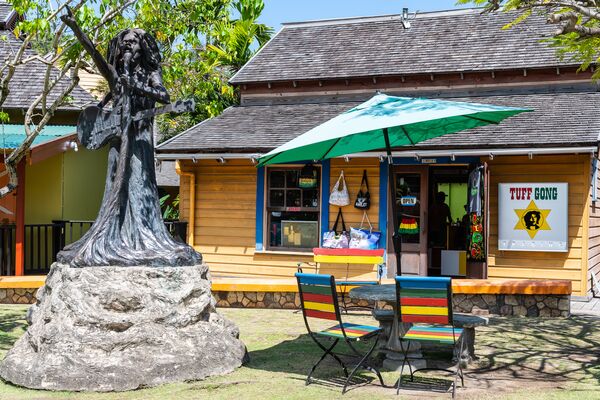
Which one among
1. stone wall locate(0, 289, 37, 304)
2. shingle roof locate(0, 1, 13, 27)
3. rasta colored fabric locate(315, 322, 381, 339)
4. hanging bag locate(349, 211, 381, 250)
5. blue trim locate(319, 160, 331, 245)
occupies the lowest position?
stone wall locate(0, 289, 37, 304)

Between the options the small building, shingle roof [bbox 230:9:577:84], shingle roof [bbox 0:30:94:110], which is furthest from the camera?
shingle roof [bbox 0:30:94:110]

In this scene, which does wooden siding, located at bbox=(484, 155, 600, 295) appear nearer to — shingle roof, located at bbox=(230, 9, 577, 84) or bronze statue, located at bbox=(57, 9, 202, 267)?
shingle roof, located at bbox=(230, 9, 577, 84)

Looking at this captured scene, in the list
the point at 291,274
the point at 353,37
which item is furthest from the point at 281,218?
the point at 353,37

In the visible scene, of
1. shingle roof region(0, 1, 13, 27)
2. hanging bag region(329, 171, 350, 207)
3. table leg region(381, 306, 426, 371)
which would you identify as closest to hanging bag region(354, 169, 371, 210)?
hanging bag region(329, 171, 350, 207)

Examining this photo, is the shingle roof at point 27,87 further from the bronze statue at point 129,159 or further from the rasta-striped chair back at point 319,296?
the rasta-striped chair back at point 319,296

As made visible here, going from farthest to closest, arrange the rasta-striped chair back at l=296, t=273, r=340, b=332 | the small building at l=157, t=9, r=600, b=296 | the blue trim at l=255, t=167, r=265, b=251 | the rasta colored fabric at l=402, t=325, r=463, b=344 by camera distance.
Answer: the blue trim at l=255, t=167, r=265, b=251 → the small building at l=157, t=9, r=600, b=296 → the rasta-striped chair back at l=296, t=273, r=340, b=332 → the rasta colored fabric at l=402, t=325, r=463, b=344

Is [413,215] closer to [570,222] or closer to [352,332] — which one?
[570,222]

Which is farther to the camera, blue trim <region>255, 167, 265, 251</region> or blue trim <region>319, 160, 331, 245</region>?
blue trim <region>255, 167, 265, 251</region>

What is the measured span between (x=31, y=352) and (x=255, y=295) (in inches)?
198

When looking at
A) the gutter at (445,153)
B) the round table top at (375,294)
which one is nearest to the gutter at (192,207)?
the gutter at (445,153)

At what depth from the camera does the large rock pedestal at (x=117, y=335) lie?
646 cm

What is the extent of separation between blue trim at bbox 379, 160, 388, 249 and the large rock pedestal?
7.38 metres

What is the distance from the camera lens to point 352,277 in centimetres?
1441

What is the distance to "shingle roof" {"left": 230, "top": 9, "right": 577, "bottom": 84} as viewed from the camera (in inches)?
603
